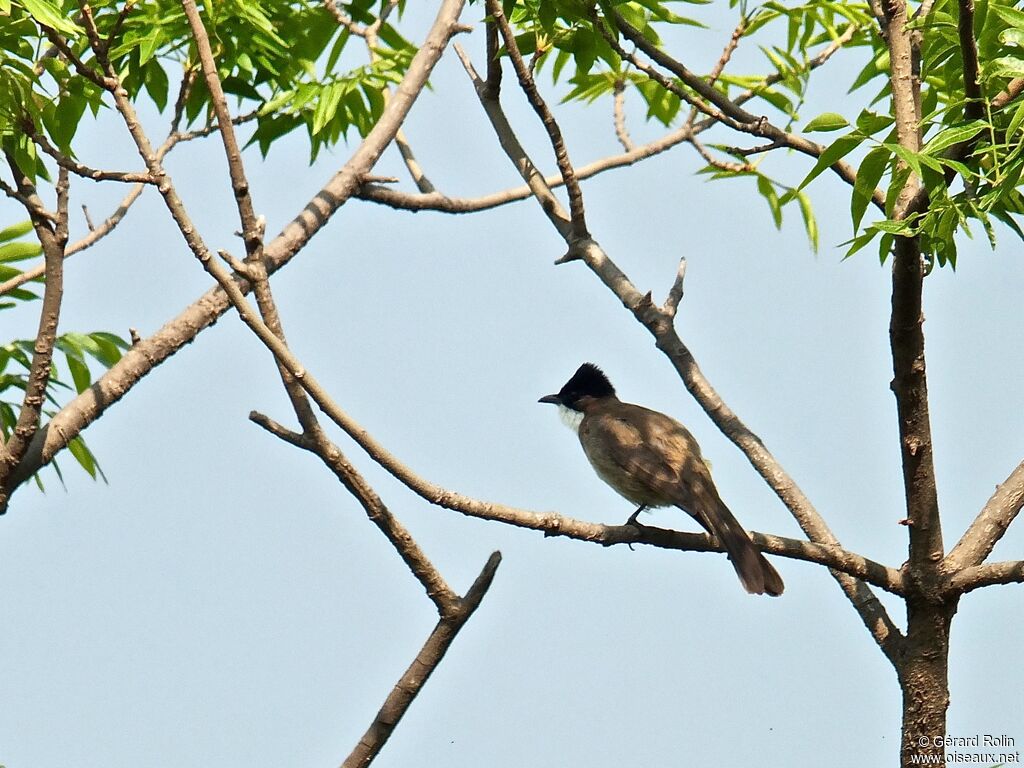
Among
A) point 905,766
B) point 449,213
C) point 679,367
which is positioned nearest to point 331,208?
point 449,213

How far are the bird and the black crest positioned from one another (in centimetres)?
28

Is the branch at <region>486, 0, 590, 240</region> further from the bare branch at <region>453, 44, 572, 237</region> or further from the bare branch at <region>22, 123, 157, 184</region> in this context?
the bare branch at <region>22, 123, 157, 184</region>

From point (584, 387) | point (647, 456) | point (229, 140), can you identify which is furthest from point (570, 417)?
point (229, 140)

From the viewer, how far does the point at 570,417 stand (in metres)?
8.28

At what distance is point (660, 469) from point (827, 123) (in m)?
3.35

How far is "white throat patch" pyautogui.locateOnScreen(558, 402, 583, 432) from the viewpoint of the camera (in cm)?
809

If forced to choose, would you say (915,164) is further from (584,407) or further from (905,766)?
(584,407)

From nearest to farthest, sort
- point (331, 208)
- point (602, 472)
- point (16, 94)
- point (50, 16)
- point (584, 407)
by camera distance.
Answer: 1. point (50, 16)
2. point (16, 94)
3. point (331, 208)
4. point (602, 472)
5. point (584, 407)

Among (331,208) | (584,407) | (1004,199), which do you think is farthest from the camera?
(584,407)

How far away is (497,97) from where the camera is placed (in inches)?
244

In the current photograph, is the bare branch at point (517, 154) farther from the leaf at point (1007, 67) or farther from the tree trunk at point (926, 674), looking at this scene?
the leaf at point (1007, 67)

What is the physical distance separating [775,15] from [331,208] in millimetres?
2308

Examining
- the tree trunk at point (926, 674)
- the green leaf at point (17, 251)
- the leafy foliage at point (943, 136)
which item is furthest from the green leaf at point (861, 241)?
the green leaf at point (17, 251)

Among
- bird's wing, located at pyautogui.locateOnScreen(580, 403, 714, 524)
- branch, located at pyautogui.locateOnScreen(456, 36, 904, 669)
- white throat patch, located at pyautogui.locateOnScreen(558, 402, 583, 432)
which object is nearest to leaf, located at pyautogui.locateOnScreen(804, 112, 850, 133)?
branch, located at pyautogui.locateOnScreen(456, 36, 904, 669)
